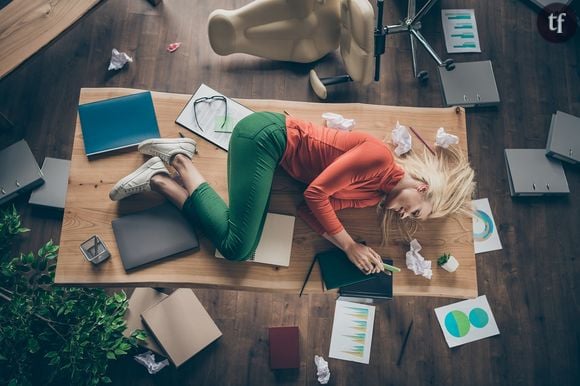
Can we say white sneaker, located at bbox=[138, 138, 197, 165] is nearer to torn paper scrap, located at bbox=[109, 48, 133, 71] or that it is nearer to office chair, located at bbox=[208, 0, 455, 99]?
office chair, located at bbox=[208, 0, 455, 99]

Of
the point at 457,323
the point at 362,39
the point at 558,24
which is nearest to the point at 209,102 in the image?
the point at 362,39

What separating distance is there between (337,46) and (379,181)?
1.23m

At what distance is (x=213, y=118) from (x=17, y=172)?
1355 mm

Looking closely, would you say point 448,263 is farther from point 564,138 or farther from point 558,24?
point 558,24

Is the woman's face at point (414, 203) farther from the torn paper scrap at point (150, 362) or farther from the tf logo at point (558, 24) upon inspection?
the tf logo at point (558, 24)

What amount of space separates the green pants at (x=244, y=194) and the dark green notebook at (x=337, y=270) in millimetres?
320

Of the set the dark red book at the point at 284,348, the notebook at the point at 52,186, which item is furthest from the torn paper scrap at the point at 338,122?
the notebook at the point at 52,186

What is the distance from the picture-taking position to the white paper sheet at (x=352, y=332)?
9.17ft

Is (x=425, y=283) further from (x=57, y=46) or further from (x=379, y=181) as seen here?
(x=57, y=46)

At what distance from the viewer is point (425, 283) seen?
224cm

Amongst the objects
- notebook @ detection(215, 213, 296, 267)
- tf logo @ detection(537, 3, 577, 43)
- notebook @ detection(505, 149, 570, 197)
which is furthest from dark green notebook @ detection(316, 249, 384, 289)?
tf logo @ detection(537, 3, 577, 43)

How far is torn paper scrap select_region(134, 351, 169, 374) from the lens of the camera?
2658 millimetres

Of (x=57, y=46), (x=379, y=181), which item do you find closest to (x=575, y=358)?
(x=379, y=181)

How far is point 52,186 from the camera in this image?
2883 millimetres
